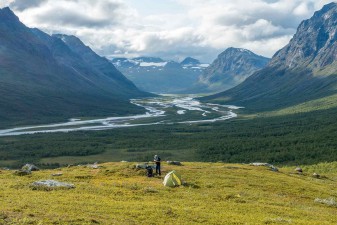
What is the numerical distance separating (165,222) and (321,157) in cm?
10593

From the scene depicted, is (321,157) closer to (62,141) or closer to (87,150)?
(87,150)

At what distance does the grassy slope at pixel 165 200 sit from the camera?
29.9 m

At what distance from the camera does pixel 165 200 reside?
3884cm

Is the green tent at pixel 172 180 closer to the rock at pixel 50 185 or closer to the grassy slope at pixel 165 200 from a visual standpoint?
the grassy slope at pixel 165 200

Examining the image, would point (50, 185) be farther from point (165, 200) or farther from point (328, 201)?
point (328, 201)

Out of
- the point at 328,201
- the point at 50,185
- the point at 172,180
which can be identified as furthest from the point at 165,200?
the point at 328,201

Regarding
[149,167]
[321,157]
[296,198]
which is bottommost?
[321,157]

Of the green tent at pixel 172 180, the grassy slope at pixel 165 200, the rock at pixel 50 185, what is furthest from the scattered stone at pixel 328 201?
the rock at pixel 50 185

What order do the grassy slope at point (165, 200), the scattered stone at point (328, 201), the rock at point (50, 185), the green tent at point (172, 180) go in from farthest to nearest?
the green tent at point (172, 180) → the scattered stone at point (328, 201) → the rock at point (50, 185) → the grassy slope at point (165, 200)

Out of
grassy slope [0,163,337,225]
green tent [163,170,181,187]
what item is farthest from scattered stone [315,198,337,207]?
green tent [163,170,181,187]

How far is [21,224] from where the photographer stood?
83.3 ft

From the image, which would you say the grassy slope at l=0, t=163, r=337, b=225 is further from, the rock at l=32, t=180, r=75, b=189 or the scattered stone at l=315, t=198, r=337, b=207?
the rock at l=32, t=180, r=75, b=189

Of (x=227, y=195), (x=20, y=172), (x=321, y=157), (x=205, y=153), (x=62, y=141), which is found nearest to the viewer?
(x=227, y=195)

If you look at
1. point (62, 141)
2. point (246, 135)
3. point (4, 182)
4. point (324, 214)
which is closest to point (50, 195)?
point (4, 182)
